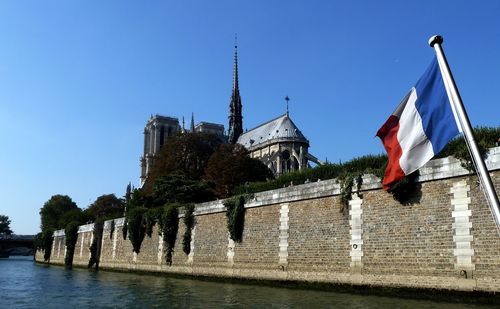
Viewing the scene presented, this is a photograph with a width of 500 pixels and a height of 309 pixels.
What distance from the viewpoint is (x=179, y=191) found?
37.2m

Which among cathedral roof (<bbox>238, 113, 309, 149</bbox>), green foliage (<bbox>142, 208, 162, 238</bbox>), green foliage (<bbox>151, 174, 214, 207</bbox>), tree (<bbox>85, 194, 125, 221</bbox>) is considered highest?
cathedral roof (<bbox>238, 113, 309, 149</bbox>)

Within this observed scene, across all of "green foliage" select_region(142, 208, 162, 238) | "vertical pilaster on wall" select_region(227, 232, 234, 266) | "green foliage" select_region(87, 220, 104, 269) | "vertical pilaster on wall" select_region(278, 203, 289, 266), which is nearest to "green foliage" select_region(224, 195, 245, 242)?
"vertical pilaster on wall" select_region(227, 232, 234, 266)

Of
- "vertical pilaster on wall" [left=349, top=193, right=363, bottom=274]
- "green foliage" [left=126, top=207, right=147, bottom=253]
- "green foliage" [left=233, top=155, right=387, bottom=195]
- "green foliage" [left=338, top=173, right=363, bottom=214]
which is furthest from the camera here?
"green foliage" [left=126, top=207, right=147, bottom=253]

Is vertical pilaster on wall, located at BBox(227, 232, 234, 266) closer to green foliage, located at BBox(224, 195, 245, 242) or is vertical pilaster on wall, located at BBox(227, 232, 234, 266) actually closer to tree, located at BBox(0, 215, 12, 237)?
green foliage, located at BBox(224, 195, 245, 242)

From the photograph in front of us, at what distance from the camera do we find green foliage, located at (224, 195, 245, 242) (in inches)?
908

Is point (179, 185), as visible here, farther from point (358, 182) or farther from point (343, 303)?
point (343, 303)

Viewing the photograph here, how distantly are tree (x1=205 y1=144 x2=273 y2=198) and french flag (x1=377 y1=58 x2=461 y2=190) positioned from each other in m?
33.1

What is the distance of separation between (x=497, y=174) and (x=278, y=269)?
9847 millimetres

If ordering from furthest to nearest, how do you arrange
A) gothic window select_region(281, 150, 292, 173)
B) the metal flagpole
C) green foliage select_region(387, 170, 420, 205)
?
gothic window select_region(281, 150, 292, 173), green foliage select_region(387, 170, 420, 205), the metal flagpole

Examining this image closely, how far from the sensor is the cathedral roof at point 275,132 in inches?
3127

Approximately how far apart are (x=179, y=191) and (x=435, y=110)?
31.8 metres

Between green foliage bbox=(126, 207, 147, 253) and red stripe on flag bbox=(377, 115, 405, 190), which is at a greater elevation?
green foliage bbox=(126, 207, 147, 253)

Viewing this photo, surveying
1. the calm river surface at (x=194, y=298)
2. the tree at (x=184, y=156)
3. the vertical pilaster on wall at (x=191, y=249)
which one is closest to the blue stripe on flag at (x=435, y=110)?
the calm river surface at (x=194, y=298)

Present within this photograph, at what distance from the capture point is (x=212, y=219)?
83.9 feet
